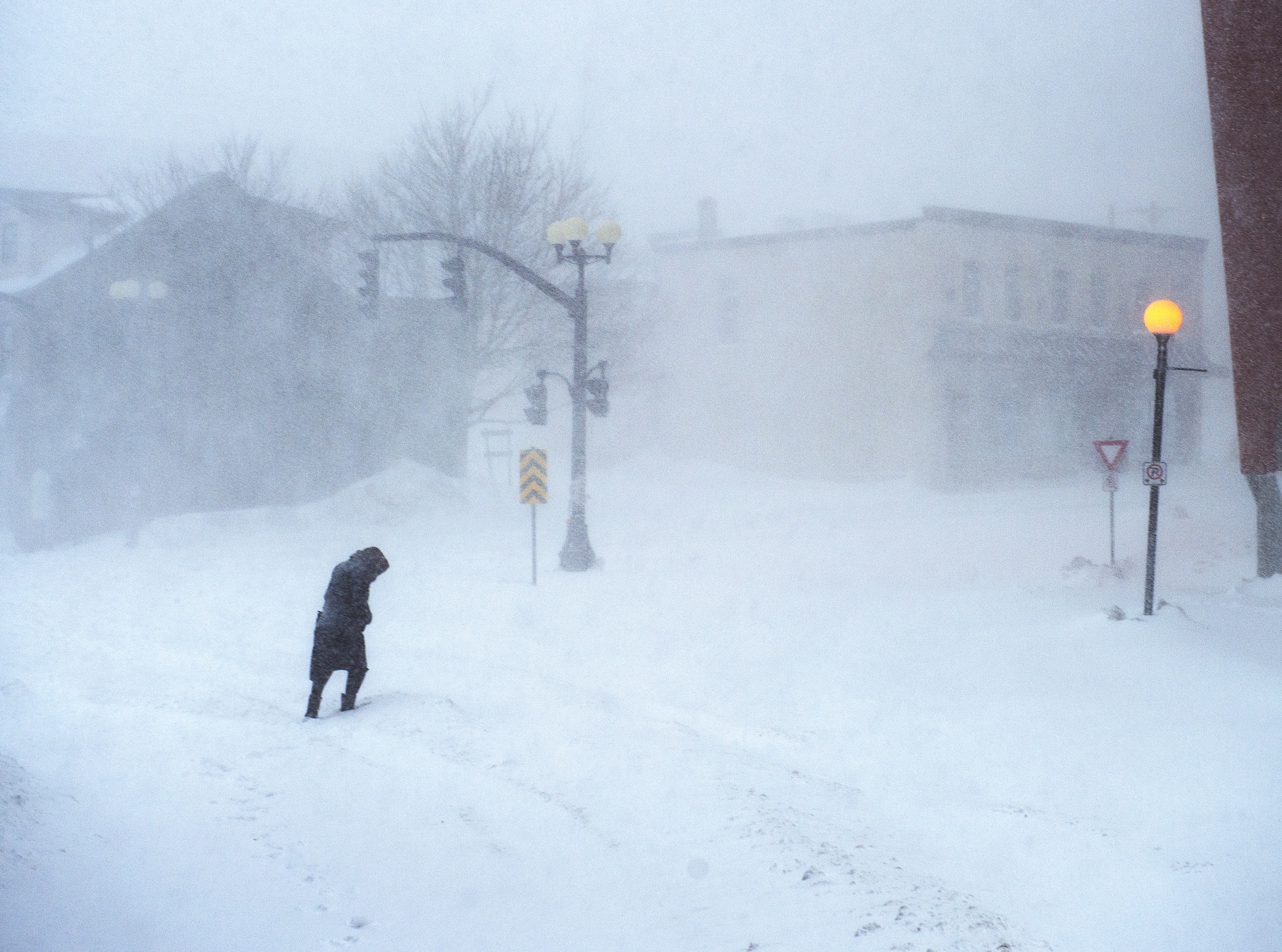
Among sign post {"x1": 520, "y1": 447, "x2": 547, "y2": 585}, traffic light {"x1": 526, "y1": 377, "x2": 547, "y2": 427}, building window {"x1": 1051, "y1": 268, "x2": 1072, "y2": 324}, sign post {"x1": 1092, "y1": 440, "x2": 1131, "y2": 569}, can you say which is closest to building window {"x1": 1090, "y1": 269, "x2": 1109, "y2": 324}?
building window {"x1": 1051, "y1": 268, "x2": 1072, "y2": 324}

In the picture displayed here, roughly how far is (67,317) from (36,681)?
15697 mm

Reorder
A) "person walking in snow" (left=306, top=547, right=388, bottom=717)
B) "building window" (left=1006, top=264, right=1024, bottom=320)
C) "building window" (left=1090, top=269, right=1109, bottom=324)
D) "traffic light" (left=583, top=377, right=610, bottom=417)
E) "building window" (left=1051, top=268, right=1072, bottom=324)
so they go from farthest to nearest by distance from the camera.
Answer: "building window" (left=1090, top=269, right=1109, bottom=324), "building window" (left=1051, top=268, right=1072, bottom=324), "building window" (left=1006, top=264, right=1024, bottom=320), "traffic light" (left=583, top=377, right=610, bottom=417), "person walking in snow" (left=306, top=547, right=388, bottom=717)

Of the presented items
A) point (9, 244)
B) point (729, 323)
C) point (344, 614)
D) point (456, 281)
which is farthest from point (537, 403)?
point (9, 244)

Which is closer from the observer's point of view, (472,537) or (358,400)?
(472,537)

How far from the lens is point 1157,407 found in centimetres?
1076

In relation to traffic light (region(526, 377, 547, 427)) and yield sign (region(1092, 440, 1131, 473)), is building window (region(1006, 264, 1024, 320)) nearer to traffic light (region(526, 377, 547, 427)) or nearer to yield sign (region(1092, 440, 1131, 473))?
yield sign (region(1092, 440, 1131, 473))

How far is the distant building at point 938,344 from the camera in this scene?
1149 inches

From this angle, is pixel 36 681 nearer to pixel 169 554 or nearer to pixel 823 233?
pixel 169 554

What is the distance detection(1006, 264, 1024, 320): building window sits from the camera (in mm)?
30297

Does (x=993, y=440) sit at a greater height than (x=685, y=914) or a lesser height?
greater

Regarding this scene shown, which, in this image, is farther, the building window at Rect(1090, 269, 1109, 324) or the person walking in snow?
the building window at Rect(1090, 269, 1109, 324)

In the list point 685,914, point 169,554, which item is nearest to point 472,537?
point 169,554

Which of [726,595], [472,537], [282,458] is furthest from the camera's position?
[282,458]

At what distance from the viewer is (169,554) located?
19578mm
